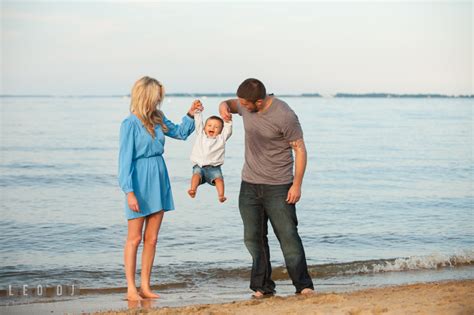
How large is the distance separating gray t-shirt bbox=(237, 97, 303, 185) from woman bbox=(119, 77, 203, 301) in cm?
59

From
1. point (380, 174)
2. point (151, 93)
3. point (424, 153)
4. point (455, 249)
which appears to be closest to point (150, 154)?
point (151, 93)

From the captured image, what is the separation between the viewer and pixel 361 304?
259 inches

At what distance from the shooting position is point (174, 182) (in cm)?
1906

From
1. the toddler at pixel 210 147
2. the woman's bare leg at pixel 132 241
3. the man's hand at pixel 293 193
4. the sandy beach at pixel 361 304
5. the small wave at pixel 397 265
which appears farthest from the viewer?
the small wave at pixel 397 265

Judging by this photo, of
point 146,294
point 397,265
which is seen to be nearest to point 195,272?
point 397,265

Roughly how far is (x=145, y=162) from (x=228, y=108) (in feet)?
2.76

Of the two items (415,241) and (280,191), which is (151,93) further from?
(415,241)

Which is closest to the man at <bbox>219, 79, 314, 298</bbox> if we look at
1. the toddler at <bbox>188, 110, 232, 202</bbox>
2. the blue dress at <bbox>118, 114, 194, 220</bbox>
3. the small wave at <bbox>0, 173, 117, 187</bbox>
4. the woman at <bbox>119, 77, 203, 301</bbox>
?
the toddler at <bbox>188, 110, 232, 202</bbox>

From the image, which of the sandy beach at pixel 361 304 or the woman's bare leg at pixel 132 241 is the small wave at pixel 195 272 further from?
the sandy beach at pixel 361 304

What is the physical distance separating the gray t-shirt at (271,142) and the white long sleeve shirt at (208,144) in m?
0.26

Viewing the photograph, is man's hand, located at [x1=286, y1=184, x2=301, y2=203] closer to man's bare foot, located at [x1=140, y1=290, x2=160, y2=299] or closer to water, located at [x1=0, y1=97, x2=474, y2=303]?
man's bare foot, located at [x1=140, y1=290, x2=160, y2=299]

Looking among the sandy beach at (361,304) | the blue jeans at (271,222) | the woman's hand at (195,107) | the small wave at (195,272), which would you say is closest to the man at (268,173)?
the blue jeans at (271,222)

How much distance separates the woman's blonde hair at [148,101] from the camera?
682 centimetres

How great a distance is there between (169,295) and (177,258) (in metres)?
2.36
